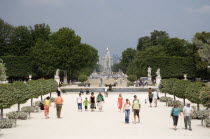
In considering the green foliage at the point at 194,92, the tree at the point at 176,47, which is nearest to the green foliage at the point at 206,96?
the green foliage at the point at 194,92

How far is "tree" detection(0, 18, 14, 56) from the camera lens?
74.2 meters

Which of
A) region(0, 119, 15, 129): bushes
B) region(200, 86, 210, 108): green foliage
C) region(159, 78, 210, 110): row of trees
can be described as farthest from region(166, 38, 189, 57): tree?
region(0, 119, 15, 129): bushes

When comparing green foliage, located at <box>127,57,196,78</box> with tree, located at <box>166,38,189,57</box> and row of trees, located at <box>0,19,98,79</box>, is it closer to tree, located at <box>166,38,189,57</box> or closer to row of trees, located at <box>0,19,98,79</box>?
tree, located at <box>166,38,189,57</box>

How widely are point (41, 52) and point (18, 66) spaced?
705 cm

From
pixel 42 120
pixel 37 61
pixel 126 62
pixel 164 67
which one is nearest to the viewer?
pixel 42 120

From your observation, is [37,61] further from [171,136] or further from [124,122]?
[171,136]

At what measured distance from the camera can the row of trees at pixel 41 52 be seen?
6538 centimetres

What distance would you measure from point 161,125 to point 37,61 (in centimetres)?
5240

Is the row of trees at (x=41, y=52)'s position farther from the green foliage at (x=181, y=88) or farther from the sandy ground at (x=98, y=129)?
the sandy ground at (x=98, y=129)

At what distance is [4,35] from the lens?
244 feet

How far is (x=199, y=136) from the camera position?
45.4 feet

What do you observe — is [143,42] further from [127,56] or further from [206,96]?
[206,96]

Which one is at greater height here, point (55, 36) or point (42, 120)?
point (55, 36)

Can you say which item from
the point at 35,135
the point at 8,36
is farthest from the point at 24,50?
the point at 35,135
